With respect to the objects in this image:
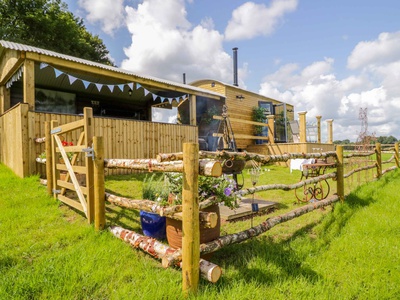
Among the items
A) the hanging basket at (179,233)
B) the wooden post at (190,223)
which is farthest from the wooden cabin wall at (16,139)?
the wooden post at (190,223)

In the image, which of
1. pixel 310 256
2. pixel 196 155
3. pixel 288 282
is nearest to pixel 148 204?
pixel 196 155

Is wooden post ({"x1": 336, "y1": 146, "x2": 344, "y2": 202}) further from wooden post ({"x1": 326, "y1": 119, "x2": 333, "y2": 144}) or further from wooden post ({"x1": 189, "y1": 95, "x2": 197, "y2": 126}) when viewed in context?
wooden post ({"x1": 326, "y1": 119, "x2": 333, "y2": 144})

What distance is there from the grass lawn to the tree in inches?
674

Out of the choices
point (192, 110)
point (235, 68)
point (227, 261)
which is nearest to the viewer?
point (227, 261)

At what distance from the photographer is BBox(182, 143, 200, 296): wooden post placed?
190 centimetres

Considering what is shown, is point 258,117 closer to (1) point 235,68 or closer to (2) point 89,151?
(1) point 235,68

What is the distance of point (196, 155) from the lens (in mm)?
1925

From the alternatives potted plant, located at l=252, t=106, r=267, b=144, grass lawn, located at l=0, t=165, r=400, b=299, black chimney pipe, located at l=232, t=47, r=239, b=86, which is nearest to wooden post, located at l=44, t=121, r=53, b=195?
grass lawn, located at l=0, t=165, r=400, b=299

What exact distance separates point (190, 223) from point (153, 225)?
129cm

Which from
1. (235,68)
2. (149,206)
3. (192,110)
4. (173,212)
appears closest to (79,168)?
(149,206)

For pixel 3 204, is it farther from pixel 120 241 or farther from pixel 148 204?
pixel 148 204

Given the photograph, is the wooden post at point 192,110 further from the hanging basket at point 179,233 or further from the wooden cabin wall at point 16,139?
the hanging basket at point 179,233

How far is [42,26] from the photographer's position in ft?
56.0

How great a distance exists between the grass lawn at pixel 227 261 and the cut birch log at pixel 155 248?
9cm
